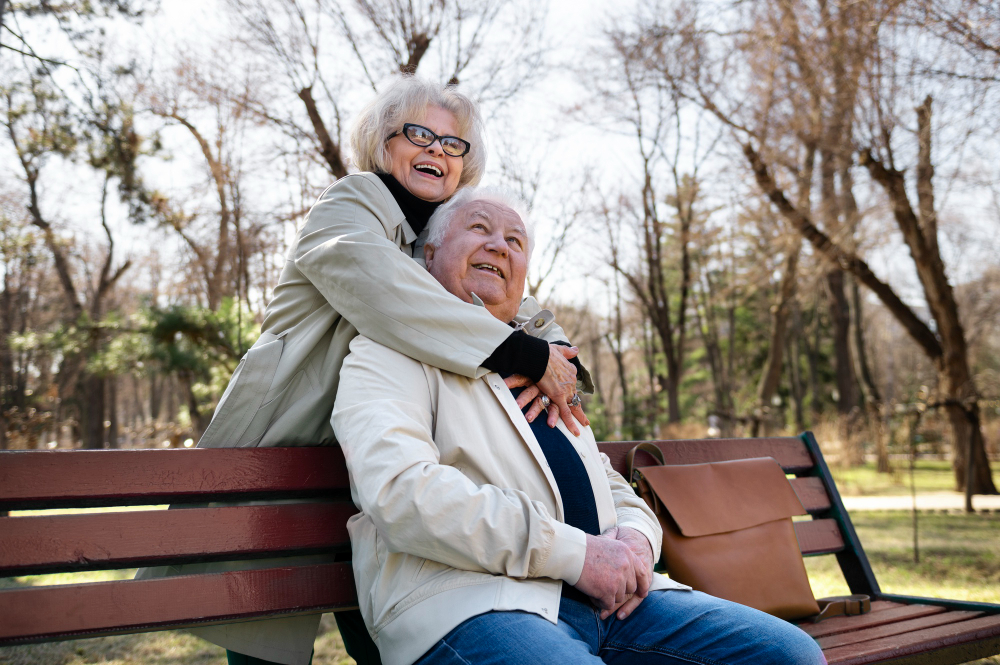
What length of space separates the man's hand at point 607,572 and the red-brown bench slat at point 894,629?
0.94 meters

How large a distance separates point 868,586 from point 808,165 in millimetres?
9686

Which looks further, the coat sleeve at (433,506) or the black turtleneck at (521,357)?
the black turtleneck at (521,357)

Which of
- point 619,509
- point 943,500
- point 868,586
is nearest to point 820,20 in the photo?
point 943,500

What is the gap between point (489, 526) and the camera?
1.66m

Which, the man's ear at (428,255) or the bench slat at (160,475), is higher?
the man's ear at (428,255)

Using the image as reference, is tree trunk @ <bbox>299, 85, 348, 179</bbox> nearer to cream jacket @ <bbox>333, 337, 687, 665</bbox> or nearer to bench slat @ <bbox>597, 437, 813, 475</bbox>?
bench slat @ <bbox>597, 437, 813, 475</bbox>

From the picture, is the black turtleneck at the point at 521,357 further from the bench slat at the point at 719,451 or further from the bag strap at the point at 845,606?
the bag strap at the point at 845,606

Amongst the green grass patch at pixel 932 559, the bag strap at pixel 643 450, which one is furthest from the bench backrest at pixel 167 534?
the green grass patch at pixel 932 559

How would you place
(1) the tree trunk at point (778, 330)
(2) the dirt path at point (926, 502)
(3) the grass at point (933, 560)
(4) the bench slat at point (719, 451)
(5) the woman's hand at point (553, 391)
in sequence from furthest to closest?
(1) the tree trunk at point (778, 330), (2) the dirt path at point (926, 502), (3) the grass at point (933, 560), (4) the bench slat at point (719, 451), (5) the woman's hand at point (553, 391)

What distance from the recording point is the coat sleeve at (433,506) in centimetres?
164

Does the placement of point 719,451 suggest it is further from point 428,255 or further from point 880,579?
point 880,579

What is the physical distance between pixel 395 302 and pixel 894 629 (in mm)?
2080

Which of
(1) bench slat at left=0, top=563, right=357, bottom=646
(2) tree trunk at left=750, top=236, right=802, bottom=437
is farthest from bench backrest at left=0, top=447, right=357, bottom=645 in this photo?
(2) tree trunk at left=750, top=236, right=802, bottom=437

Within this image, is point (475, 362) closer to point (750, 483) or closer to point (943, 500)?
point (750, 483)
